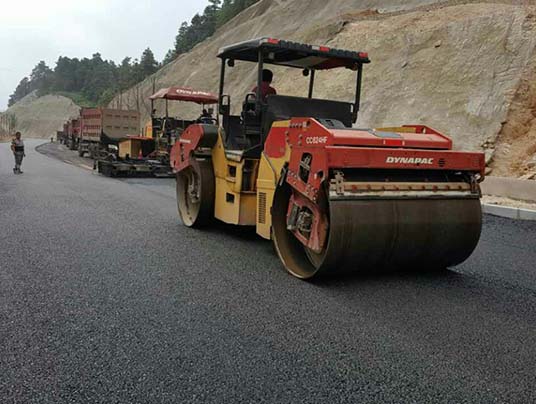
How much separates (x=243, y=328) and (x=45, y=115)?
354ft

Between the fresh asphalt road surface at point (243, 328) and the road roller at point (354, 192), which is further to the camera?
the road roller at point (354, 192)

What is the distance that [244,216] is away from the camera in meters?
6.25

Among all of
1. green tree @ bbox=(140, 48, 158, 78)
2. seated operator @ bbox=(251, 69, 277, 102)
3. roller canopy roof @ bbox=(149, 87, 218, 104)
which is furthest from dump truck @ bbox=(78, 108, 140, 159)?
green tree @ bbox=(140, 48, 158, 78)

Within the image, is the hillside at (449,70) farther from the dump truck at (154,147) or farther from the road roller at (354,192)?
the road roller at (354,192)

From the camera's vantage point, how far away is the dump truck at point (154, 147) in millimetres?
15961

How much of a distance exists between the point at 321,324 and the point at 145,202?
672 centimetres

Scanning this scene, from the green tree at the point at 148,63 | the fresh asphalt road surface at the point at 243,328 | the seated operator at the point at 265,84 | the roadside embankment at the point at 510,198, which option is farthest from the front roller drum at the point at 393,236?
the green tree at the point at 148,63

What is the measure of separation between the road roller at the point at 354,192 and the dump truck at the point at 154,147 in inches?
398

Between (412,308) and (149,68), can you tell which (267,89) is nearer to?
(412,308)

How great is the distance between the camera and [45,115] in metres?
102

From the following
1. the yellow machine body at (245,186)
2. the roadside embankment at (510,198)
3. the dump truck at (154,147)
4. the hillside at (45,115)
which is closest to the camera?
the yellow machine body at (245,186)

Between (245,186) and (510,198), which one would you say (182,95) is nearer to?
(510,198)

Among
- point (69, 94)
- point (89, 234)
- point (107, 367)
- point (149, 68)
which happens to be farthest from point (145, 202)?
point (69, 94)

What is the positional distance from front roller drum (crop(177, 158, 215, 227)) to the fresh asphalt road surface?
0.89m
